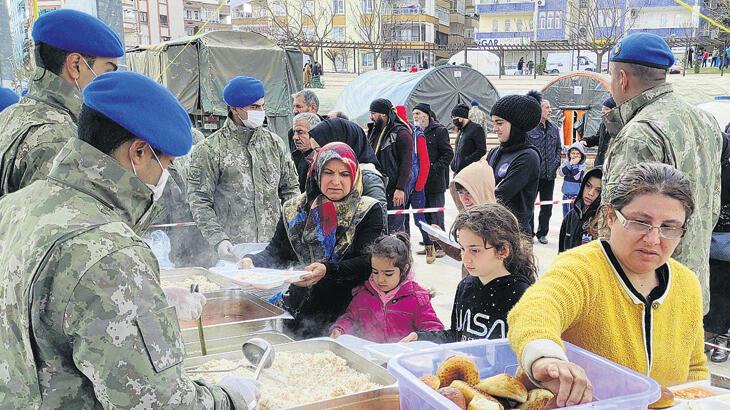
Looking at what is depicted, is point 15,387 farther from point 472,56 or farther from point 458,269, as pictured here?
point 472,56

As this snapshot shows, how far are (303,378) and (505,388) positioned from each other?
895mm

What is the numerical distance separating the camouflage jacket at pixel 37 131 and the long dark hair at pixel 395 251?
1266 mm

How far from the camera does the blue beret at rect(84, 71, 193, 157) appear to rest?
121cm

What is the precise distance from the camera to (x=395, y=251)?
2.63m

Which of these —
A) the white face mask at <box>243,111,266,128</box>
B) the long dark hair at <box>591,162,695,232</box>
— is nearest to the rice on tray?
the long dark hair at <box>591,162,695,232</box>

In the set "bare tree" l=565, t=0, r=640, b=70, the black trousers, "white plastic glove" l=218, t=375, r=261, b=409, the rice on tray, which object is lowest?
the black trousers

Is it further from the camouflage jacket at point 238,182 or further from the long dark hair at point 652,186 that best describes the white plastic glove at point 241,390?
the camouflage jacket at point 238,182

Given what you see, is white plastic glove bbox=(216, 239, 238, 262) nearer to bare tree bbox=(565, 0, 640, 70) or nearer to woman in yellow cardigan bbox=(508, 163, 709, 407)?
woman in yellow cardigan bbox=(508, 163, 709, 407)

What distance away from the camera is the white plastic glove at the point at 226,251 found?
3390 mm

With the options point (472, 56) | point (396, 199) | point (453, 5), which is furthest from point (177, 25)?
point (396, 199)

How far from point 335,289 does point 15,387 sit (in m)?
1.75

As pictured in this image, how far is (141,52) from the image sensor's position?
40.8ft

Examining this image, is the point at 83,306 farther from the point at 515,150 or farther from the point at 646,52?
the point at 515,150

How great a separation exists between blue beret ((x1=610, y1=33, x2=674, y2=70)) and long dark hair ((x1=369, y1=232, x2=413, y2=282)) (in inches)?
46.7
